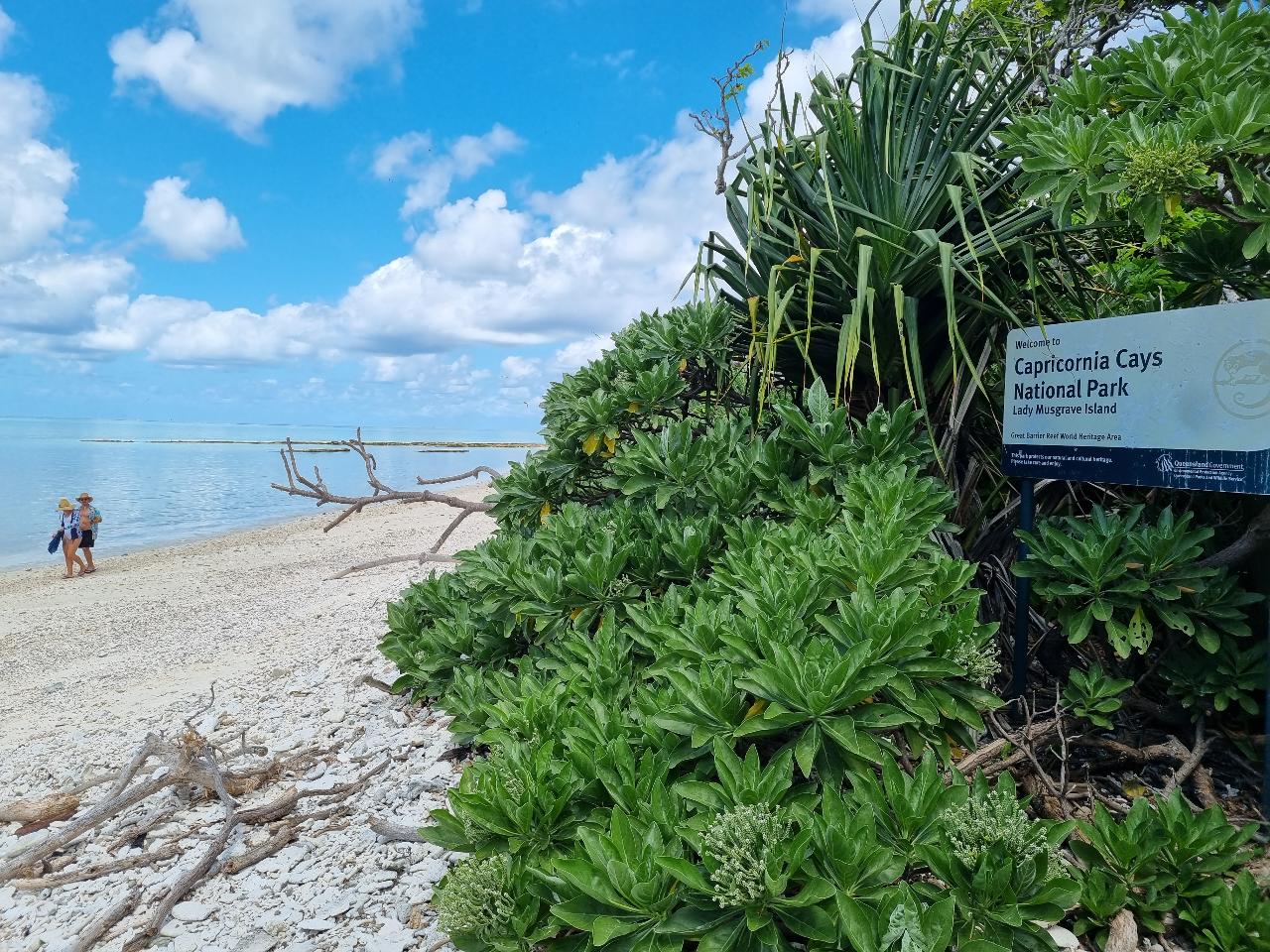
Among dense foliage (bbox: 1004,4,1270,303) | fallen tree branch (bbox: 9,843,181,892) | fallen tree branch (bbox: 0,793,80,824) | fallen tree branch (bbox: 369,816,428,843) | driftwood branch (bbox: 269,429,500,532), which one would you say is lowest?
fallen tree branch (bbox: 9,843,181,892)

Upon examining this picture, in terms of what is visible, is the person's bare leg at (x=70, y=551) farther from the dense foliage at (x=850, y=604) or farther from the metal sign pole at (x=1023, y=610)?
the metal sign pole at (x=1023, y=610)

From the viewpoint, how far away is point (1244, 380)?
2.06 metres

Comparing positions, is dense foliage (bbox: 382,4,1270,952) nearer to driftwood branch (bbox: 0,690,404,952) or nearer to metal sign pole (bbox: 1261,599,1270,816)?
metal sign pole (bbox: 1261,599,1270,816)

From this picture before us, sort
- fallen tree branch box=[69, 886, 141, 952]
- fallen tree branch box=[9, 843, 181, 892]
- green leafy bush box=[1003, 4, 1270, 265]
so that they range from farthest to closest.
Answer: fallen tree branch box=[9, 843, 181, 892]
fallen tree branch box=[69, 886, 141, 952]
green leafy bush box=[1003, 4, 1270, 265]

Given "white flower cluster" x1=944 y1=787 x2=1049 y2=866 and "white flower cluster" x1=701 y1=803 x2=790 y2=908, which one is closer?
"white flower cluster" x1=701 y1=803 x2=790 y2=908

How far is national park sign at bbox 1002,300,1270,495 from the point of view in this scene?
206cm

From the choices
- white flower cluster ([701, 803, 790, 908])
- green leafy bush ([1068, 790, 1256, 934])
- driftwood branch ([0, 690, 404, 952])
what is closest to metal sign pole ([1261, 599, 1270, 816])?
green leafy bush ([1068, 790, 1256, 934])

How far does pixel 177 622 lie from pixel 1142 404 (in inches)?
373

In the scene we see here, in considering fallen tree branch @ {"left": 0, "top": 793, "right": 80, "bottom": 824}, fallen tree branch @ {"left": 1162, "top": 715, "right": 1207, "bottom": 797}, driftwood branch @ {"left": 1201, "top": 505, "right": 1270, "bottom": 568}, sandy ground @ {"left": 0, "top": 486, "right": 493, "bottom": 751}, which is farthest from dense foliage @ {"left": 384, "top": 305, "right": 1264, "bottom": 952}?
sandy ground @ {"left": 0, "top": 486, "right": 493, "bottom": 751}

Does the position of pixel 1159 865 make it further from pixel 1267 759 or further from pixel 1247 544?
pixel 1247 544

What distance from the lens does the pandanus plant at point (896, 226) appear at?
2.88m

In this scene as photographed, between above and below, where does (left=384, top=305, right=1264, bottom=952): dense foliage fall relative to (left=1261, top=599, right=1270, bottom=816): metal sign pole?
above

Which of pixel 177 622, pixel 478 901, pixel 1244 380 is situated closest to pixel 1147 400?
pixel 1244 380

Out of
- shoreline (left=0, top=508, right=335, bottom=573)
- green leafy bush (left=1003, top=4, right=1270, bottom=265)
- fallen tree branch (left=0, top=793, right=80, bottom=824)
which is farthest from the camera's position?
shoreline (left=0, top=508, right=335, bottom=573)
